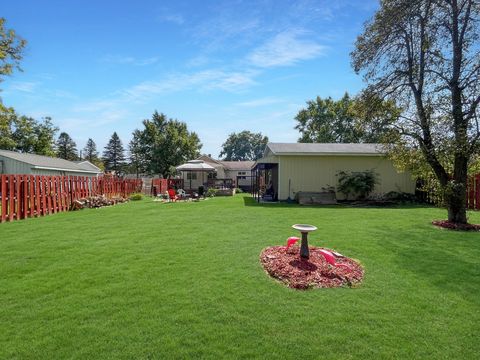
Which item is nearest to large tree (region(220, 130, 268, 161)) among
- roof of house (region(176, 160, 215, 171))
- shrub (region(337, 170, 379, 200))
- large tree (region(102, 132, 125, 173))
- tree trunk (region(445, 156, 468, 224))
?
large tree (region(102, 132, 125, 173))

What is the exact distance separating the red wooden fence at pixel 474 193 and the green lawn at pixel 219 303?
785 cm

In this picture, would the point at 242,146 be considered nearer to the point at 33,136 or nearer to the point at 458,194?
the point at 33,136

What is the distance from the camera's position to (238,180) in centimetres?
3525

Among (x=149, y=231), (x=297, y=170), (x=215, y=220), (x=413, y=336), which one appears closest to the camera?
(x=413, y=336)

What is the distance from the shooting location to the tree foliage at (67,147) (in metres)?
64.8

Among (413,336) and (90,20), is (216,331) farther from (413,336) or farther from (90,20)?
(90,20)

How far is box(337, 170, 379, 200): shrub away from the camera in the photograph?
572 inches

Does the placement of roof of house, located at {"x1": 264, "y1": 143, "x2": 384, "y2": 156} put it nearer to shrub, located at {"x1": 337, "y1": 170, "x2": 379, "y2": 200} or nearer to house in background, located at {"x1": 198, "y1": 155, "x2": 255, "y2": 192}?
shrub, located at {"x1": 337, "y1": 170, "x2": 379, "y2": 200}

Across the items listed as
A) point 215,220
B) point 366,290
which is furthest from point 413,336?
point 215,220

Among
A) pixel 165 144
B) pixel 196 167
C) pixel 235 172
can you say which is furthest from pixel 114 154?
pixel 196 167

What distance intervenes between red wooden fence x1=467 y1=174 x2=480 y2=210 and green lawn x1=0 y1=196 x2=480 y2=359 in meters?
7.85

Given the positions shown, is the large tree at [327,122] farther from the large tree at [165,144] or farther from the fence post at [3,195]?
the fence post at [3,195]

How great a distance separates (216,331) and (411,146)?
30.4ft

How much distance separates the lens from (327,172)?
1571 centimetres
